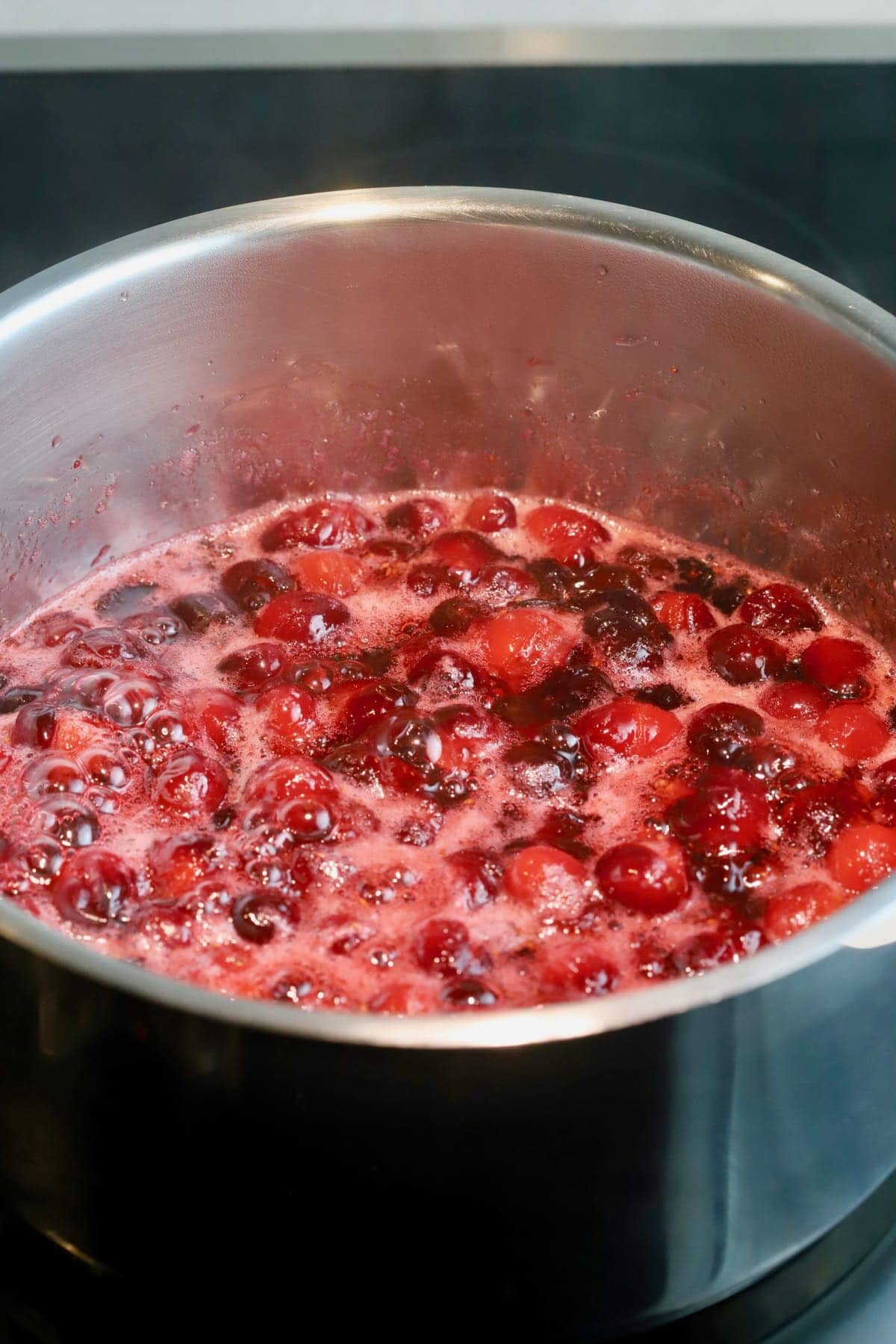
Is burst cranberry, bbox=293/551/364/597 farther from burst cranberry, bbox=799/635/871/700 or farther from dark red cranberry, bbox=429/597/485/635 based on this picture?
burst cranberry, bbox=799/635/871/700

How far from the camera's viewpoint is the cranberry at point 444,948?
3.07ft

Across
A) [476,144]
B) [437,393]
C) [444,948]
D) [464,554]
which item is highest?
[476,144]

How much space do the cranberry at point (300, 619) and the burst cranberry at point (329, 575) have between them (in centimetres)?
4

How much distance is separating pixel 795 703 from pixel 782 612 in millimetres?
120

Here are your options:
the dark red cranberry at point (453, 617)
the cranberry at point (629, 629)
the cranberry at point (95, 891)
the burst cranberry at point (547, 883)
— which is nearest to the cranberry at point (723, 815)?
the burst cranberry at point (547, 883)

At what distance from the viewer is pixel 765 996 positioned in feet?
2.09

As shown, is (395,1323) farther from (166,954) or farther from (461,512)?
(461,512)

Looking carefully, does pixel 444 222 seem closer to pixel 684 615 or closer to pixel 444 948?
pixel 684 615

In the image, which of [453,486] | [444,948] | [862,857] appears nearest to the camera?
[444,948]

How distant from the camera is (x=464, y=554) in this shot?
1.42 meters

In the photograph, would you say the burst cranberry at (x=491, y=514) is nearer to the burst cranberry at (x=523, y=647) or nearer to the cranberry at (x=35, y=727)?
the burst cranberry at (x=523, y=647)

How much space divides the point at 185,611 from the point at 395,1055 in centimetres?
83

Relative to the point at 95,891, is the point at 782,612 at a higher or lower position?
higher

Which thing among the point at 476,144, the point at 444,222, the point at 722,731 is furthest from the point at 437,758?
the point at 476,144
